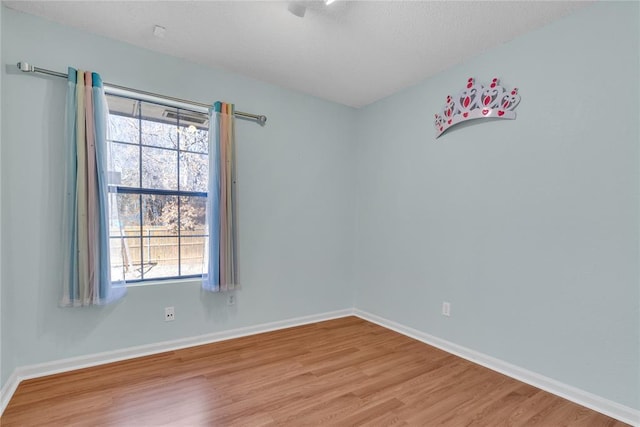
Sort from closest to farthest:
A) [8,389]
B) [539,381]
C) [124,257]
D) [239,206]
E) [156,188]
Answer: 1. [8,389]
2. [539,381]
3. [124,257]
4. [156,188]
5. [239,206]

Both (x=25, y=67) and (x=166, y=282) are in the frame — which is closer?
(x=25, y=67)

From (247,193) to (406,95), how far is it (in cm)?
199

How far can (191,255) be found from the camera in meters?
2.92

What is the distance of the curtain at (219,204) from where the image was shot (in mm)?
2789

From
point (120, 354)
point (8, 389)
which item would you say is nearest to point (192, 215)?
point (120, 354)

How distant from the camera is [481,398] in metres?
2.08

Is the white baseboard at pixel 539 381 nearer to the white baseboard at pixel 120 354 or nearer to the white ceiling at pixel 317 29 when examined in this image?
the white baseboard at pixel 120 354

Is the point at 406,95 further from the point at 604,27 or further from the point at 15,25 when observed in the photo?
the point at 15,25

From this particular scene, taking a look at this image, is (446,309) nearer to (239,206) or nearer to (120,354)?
(239,206)

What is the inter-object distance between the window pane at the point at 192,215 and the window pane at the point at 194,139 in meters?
0.47

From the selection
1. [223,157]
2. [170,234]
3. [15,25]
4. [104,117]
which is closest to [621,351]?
[223,157]

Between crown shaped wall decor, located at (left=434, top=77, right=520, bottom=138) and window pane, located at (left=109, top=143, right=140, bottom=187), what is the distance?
9.03 feet

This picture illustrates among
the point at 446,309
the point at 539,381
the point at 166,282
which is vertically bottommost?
the point at 539,381

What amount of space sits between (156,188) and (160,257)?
0.62 meters
